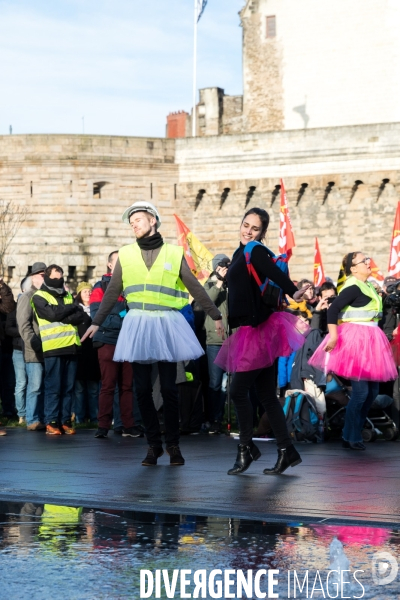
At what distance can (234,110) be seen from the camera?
5875cm

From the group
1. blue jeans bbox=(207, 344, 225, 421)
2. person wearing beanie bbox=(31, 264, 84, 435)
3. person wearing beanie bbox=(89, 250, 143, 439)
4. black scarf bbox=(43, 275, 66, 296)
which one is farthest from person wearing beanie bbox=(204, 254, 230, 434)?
black scarf bbox=(43, 275, 66, 296)

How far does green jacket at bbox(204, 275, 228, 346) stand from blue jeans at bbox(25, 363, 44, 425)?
208 centimetres

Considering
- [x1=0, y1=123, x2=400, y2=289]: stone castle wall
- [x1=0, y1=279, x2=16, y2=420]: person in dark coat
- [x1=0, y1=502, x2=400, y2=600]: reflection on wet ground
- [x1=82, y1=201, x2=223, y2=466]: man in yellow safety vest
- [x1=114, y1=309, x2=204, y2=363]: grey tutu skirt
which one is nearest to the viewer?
[x1=0, y1=502, x2=400, y2=600]: reflection on wet ground

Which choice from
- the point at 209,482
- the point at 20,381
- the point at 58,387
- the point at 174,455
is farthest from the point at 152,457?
the point at 20,381

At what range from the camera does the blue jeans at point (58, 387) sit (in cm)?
1421

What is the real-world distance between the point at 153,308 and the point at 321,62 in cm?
4379

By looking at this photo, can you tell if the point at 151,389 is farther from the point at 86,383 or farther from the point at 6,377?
the point at 6,377

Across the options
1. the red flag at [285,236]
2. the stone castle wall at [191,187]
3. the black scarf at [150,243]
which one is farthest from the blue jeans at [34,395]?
the stone castle wall at [191,187]

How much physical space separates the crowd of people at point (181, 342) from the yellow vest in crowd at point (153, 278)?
1 cm

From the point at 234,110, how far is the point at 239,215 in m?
19.2

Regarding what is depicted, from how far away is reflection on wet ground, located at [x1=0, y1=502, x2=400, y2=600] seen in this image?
530cm

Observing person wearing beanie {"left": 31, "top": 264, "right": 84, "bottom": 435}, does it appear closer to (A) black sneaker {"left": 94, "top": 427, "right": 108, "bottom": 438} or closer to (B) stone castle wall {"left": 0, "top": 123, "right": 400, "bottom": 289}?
(A) black sneaker {"left": 94, "top": 427, "right": 108, "bottom": 438}

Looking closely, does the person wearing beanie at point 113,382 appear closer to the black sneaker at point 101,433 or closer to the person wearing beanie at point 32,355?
the black sneaker at point 101,433

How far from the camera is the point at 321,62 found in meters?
52.6
